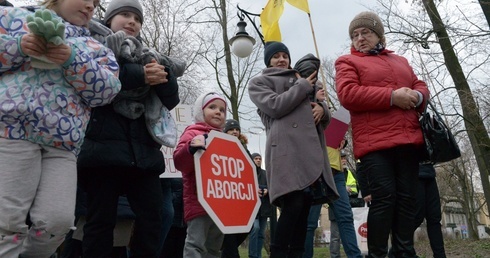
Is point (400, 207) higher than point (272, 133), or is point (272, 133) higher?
point (272, 133)

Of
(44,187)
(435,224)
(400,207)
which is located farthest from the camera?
(435,224)

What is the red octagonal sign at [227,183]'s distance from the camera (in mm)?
3834

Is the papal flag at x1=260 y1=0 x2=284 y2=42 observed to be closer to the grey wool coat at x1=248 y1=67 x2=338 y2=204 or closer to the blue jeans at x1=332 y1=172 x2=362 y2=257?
the blue jeans at x1=332 y1=172 x2=362 y2=257

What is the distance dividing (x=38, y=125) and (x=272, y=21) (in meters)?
5.13

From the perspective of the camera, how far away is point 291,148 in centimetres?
376

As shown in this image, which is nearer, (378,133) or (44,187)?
(44,187)

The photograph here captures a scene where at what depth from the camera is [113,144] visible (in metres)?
3.00

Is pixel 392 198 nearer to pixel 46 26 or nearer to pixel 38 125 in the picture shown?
pixel 38 125

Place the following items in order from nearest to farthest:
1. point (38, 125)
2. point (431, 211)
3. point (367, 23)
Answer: point (38, 125), point (367, 23), point (431, 211)

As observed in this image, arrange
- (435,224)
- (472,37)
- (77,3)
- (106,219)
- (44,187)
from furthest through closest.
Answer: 1. (472,37)
2. (435,224)
3. (106,219)
4. (77,3)
5. (44,187)

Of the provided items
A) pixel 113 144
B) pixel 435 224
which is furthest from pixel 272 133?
pixel 435 224

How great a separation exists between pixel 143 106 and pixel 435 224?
12.8 ft

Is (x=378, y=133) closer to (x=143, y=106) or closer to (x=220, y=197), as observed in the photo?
(x=220, y=197)

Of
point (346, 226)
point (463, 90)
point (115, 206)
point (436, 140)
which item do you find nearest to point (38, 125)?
point (115, 206)
